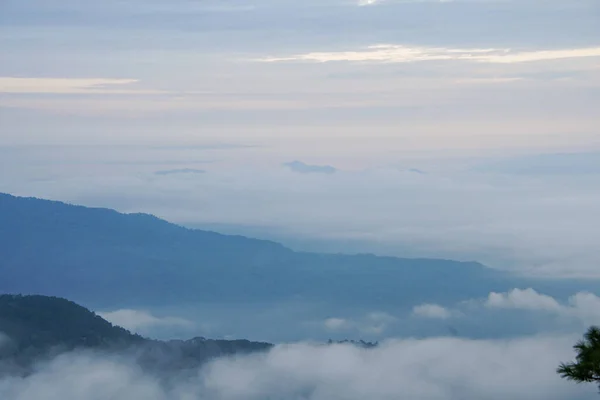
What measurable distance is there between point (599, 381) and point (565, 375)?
66cm

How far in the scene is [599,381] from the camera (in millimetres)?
18016

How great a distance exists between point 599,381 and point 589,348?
0.66 metres

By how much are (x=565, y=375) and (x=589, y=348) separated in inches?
30.6

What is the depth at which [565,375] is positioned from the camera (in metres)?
18.0

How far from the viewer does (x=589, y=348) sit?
60.1 feet
